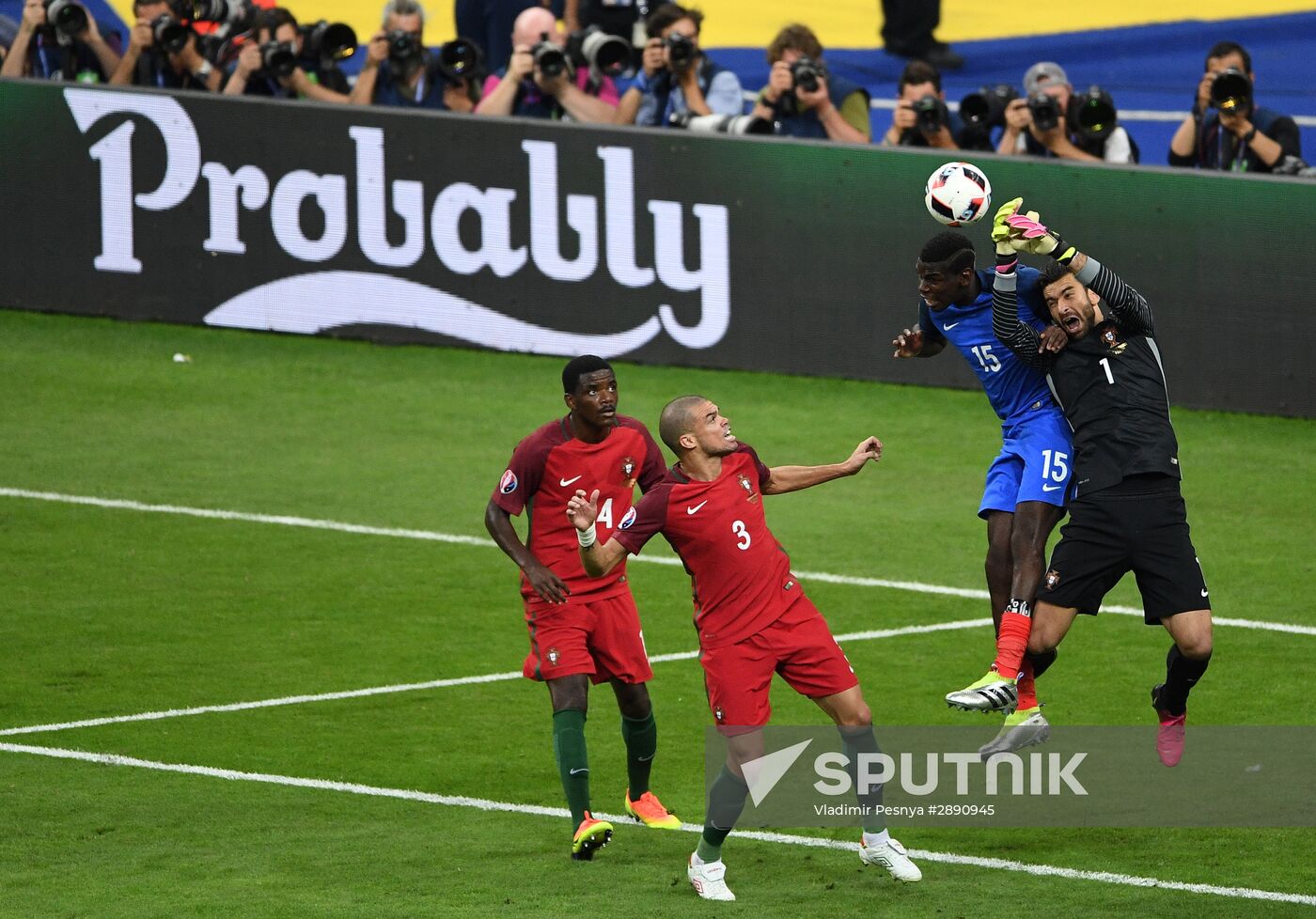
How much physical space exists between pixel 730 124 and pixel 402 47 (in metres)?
3.05

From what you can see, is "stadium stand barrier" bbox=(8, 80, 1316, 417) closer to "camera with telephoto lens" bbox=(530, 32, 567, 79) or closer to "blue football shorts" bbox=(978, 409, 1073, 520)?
"camera with telephoto lens" bbox=(530, 32, 567, 79)

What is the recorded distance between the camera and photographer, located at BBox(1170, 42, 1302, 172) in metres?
17.3

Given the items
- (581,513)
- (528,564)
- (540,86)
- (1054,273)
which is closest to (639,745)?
(528,564)

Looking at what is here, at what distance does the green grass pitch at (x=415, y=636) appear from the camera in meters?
9.38

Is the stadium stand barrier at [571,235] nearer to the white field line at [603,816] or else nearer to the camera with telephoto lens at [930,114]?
the camera with telephoto lens at [930,114]

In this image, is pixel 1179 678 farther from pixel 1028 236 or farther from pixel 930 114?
pixel 930 114

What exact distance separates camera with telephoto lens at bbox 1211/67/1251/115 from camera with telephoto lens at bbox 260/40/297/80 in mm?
7768

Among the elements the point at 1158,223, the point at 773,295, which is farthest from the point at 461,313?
the point at 1158,223

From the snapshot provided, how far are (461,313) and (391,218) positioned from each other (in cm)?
99

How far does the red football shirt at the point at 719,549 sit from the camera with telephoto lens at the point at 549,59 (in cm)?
1090

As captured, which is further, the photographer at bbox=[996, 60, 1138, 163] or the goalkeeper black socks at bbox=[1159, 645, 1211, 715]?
the photographer at bbox=[996, 60, 1138, 163]

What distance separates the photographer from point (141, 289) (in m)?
21.1

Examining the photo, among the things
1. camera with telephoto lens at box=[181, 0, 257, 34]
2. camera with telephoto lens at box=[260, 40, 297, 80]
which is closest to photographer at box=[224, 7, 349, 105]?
camera with telephoto lens at box=[260, 40, 297, 80]

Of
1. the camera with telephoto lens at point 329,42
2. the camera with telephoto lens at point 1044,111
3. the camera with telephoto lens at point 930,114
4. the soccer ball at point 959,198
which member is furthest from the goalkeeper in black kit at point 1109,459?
the camera with telephoto lens at point 329,42
